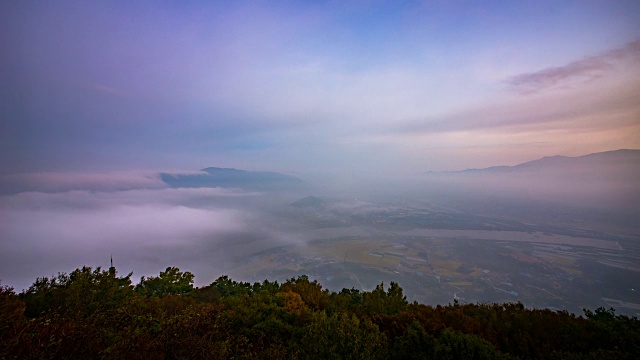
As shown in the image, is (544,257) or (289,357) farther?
(544,257)

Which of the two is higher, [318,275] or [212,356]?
[212,356]

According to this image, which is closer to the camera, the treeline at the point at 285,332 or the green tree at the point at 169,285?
the treeline at the point at 285,332

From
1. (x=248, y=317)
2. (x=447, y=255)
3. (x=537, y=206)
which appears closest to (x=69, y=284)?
(x=248, y=317)

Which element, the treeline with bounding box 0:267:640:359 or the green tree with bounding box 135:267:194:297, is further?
the green tree with bounding box 135:267:194:297

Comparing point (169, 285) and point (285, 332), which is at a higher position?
point (285, 332)

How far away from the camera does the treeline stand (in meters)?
6.21

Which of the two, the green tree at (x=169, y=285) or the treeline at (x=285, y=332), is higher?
the treeline at (x=285, y=332)

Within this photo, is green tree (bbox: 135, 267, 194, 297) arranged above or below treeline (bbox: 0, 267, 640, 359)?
below

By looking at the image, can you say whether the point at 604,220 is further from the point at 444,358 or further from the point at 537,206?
the point at 444,358

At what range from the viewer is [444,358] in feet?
24.9

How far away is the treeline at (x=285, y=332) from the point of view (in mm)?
6215

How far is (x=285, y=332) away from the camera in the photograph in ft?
33.9

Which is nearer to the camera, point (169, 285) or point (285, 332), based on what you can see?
point (285, 332)

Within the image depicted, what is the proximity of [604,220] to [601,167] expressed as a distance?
107979mm
